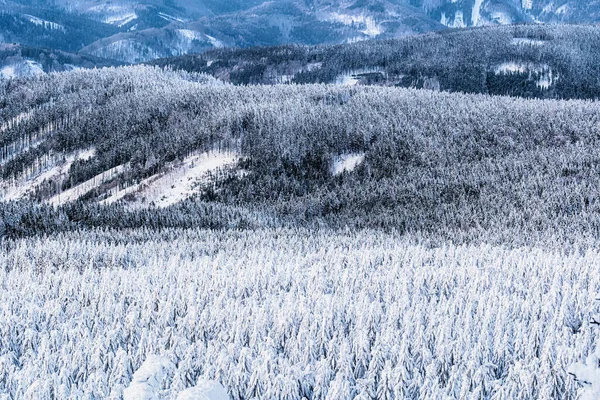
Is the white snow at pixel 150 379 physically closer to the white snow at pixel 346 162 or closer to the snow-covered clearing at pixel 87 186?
the white snow at pixel 346 162

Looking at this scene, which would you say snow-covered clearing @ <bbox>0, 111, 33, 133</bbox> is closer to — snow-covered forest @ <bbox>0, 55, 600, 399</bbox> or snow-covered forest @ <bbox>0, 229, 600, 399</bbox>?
snow-covered forest @ <bbox>0, 55, 600, 399</bbox>

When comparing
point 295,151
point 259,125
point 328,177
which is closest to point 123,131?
point 259,125

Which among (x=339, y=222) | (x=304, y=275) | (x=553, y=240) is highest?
(x=304, y=275)

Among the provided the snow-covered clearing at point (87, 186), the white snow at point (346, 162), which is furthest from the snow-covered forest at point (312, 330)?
the snow-covered clearing at point (87, 186)

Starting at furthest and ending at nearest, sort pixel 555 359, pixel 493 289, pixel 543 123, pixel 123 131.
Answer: pixel 123 131 < pixel 543 123 < pixel 493 289 < pixel 555 359

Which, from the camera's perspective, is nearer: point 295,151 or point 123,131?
point 295,151

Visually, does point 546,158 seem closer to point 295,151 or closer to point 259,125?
point 295,151
